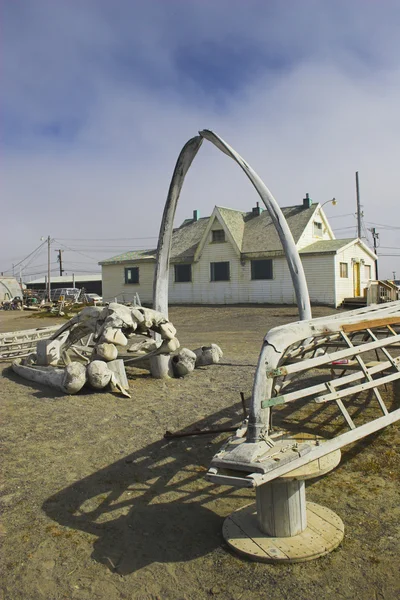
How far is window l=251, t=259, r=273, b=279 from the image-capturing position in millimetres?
27391

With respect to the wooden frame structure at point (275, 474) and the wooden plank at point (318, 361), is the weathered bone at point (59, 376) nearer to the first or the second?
the wooden frame structure at point (275, 474)

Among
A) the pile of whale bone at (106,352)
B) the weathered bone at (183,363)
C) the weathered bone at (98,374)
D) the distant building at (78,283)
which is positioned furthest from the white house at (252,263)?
the distant building at (78,283)

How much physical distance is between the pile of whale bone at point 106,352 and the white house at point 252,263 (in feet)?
52.9

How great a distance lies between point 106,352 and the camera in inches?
340

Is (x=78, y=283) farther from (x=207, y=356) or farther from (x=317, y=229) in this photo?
(x=207, y=356)

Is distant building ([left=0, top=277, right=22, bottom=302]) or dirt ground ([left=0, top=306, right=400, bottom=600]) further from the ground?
distant building ([left=0, top=277, right=22, bottom=302])

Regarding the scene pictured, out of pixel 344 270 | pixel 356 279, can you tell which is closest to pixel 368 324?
pixel 344 270

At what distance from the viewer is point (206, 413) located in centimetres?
765

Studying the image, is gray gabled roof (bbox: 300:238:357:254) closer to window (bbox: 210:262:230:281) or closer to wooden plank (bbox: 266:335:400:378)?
window (bbox: 210:262:230:281)

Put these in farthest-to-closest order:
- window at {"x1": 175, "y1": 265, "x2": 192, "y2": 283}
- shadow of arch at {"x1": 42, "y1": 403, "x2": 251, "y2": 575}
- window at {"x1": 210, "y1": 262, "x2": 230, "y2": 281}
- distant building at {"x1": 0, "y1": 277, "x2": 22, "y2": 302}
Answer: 1. distant building at {"x1": 0, "y1": 277, "x2": 22, "y2": 302}
2. window at {"x1": 175, "y1": 265, "x2": 192, "y2": 283}
3. window at {"x1": 210, "y1": 262, "x2": 230, "y2": 281}
4. shadow of arch at {"x1": 42, "y1": 403, "x2": 251, "y2": 575}

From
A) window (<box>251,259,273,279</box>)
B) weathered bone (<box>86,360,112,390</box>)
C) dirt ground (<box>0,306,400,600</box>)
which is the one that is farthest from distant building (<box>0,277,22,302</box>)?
dirt ground (<box>0,306,400,600</box>)

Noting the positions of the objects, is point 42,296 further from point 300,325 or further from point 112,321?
point 300,325

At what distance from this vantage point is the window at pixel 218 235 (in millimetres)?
29125

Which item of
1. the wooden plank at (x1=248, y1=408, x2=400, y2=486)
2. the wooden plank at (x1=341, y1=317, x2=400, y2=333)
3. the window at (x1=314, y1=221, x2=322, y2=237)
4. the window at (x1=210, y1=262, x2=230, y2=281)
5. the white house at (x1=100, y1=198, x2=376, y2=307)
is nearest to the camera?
the wooden plank at (x1=248, y1=408, x2=400, y2=486)
